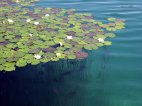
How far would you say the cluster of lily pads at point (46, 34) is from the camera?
17.5ft

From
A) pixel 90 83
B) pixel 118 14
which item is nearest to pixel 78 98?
pixel 90 83

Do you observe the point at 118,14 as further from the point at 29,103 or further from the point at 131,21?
the point at 29,103

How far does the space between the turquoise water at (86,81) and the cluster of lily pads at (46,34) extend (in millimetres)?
188

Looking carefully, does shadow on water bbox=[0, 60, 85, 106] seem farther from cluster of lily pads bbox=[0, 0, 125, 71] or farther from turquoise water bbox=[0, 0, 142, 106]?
cluster of lily pads bbox=[0, 0, 125, 71]

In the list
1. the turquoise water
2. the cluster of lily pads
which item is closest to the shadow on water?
the turquoise water

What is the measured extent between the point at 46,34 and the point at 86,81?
1.78 meters

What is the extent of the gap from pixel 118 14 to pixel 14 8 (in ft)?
9.70

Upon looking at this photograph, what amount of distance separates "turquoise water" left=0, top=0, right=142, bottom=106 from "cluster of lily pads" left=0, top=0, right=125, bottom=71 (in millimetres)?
188

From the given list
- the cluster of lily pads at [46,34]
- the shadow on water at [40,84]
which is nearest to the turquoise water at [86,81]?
the shadow on water at [40,84]

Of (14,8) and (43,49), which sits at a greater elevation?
(14,8)

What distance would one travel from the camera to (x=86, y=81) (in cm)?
491

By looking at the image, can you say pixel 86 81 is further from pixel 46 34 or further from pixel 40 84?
pixel 46 34

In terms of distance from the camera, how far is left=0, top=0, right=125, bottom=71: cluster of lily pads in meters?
5.34

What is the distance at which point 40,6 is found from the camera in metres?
8.13
